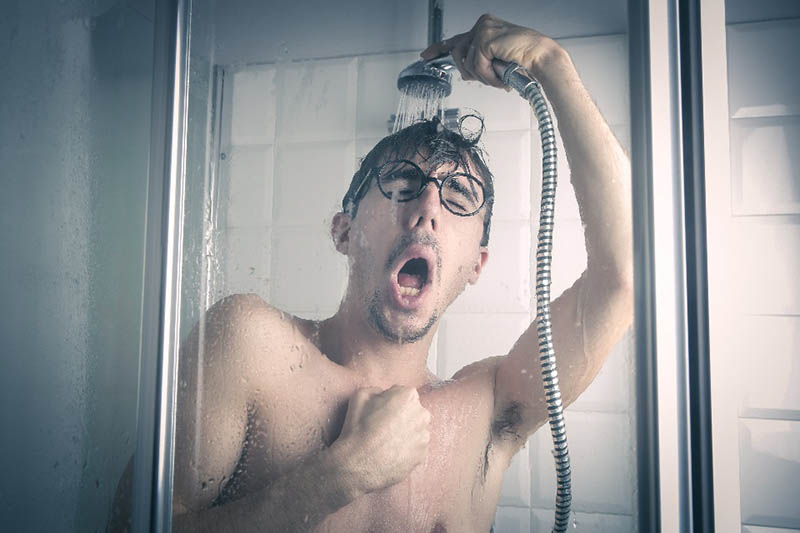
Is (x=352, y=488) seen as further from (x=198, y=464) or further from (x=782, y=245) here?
(x=782, y=245)

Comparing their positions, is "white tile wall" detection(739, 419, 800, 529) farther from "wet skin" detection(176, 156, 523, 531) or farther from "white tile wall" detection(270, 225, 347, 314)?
"white tile wall" detection(270, 225, 347, 314)

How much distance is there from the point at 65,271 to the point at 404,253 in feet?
1.51

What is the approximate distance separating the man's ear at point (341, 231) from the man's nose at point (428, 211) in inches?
3.4

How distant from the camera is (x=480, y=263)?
2.55ft

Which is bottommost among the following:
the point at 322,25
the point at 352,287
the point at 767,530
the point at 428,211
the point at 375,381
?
the point at 767,530

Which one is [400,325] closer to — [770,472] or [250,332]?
[250,332]

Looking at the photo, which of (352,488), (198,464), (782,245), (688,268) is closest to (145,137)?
(198,464)

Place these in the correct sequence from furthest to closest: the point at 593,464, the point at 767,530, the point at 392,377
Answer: the point at 767,530, the point at 392,377, the point at 593,464

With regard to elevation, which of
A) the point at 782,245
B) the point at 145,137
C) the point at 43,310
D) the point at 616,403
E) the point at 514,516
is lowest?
the point at 514,516

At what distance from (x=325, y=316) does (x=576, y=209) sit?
0.35m

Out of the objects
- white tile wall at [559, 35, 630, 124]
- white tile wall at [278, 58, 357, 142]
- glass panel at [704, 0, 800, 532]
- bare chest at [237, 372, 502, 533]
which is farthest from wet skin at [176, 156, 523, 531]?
glass panel at [704, 0, 800, 532]

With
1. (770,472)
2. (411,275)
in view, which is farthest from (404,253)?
(770,472)

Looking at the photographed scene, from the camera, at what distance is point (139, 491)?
2.32ft

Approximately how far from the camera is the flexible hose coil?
716mm
